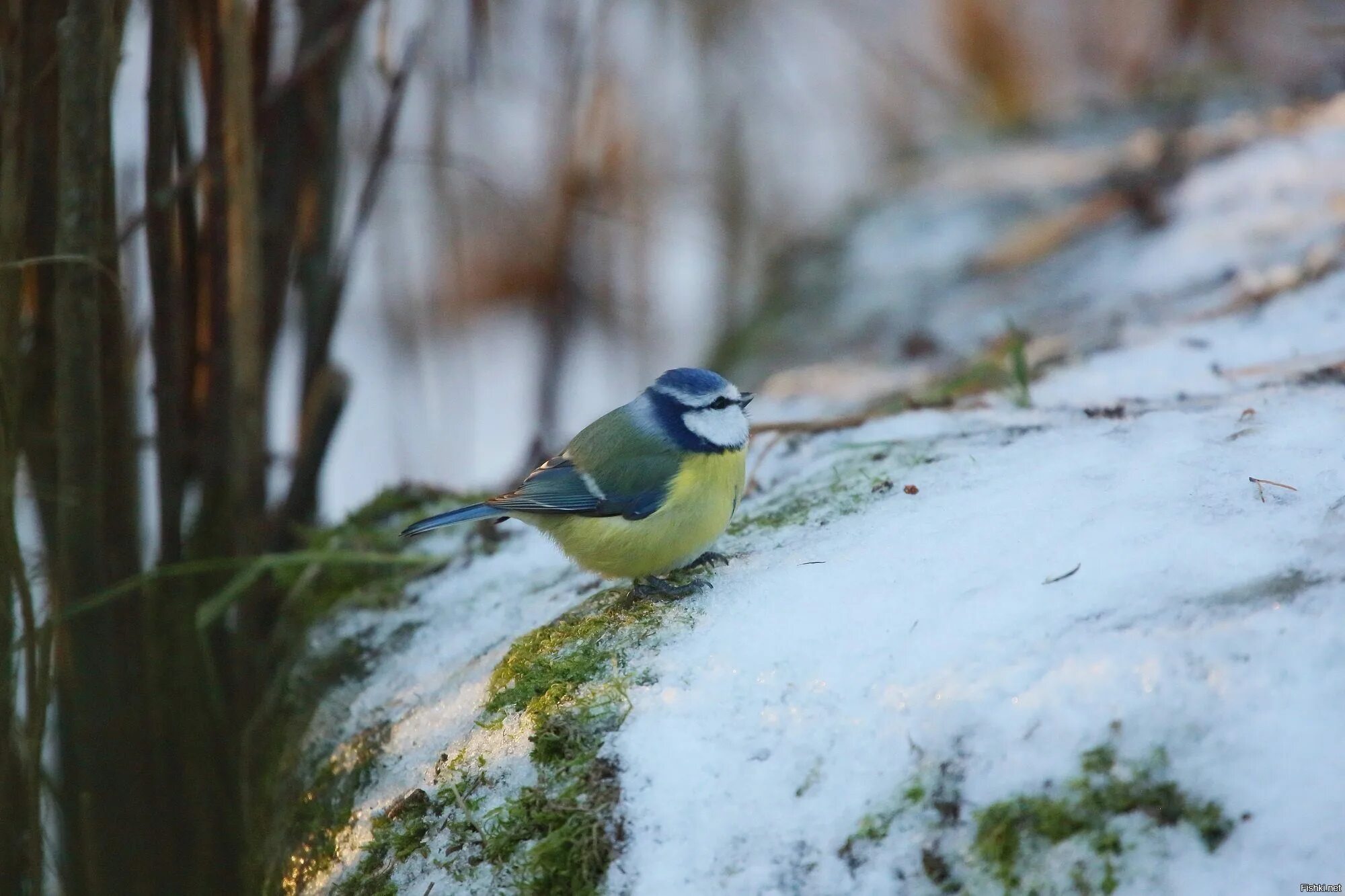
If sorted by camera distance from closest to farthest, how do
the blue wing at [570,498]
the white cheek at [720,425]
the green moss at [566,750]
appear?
the green moss at [566,750], the blue wing at [570,498], the white cheek at [720,425]

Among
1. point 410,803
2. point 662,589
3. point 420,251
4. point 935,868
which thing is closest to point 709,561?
point 662,589

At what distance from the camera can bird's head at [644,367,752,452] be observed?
212 centimetres

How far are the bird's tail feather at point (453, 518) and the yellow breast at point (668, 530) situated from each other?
0.54 ft

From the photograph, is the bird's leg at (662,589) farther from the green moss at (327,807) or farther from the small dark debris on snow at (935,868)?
the small dark debris on snow at (935,868)

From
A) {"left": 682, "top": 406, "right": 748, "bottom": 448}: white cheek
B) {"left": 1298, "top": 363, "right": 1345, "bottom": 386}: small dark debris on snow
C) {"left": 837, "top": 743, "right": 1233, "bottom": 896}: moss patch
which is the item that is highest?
{"left": 682, "top": 406, "right": 748, "bottom": 448}: white cheek

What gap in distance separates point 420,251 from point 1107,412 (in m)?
3.65

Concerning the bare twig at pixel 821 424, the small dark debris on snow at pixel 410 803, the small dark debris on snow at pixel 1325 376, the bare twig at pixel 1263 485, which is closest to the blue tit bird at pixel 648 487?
the bare twig at pixel 821 424

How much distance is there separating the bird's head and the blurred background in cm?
68

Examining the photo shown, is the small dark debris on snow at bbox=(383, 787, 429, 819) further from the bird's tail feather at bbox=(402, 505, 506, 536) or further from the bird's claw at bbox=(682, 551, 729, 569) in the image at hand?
the bird's claw at bbox=(682, 551, 729, 569)

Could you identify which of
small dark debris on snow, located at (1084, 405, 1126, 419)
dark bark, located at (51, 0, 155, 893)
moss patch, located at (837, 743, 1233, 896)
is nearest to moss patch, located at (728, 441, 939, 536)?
small dark debris on snow, located at (1084, 405, 1126, 419)

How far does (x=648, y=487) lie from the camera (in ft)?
6.64

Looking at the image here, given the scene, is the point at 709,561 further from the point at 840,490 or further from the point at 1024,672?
the point at 1024,672

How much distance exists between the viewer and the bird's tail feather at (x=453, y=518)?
6.63ft

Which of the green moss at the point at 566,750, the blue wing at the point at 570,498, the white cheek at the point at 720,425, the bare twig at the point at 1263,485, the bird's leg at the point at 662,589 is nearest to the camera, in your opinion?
the green moss at the point at 566,750
